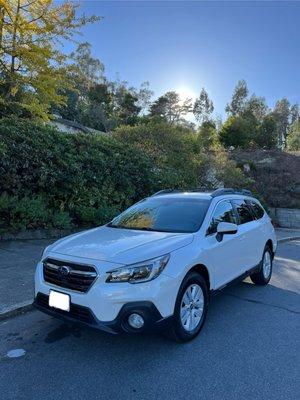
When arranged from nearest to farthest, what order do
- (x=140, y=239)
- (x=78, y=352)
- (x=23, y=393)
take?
1. (x=23, y=393)
2. (x=78, y=352)
3. (x=140, y=239)

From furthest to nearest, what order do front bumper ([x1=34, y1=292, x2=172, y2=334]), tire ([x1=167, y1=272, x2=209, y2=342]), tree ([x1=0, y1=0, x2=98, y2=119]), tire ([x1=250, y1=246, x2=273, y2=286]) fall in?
1. tree ([x1=0, y1=0, x2=98, y2=119])
2. tire ([x1=250, y1=246, x2=273, y2=286])
3. tire ([x1=167, y1=272, x2=209, y2=342])
4. front bumper ([x1=34, y1=292, x2=172, y2=334])

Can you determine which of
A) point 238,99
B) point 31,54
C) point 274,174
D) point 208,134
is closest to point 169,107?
point 238,99

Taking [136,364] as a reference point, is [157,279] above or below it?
above

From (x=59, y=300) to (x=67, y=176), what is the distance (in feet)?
18.8

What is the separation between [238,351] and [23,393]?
212 cm

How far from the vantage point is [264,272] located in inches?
258

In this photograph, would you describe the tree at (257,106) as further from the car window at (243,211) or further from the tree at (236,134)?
the car window at (243,211)

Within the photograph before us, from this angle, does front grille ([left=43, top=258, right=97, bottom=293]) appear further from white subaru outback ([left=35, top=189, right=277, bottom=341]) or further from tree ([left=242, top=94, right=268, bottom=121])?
tree ([left=242, top=94, right=268, bottom=121])

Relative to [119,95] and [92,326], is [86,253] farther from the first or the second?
[119,95]

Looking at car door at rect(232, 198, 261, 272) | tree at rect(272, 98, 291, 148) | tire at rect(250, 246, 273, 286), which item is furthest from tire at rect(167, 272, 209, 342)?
tree at rect(272, 98, 291, 148)

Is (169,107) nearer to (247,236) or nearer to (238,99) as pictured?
(238,99)

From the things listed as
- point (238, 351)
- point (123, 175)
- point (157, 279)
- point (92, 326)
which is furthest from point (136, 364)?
point (123, 175)

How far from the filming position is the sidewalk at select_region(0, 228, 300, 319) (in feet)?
15.8

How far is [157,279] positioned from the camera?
3596mm
